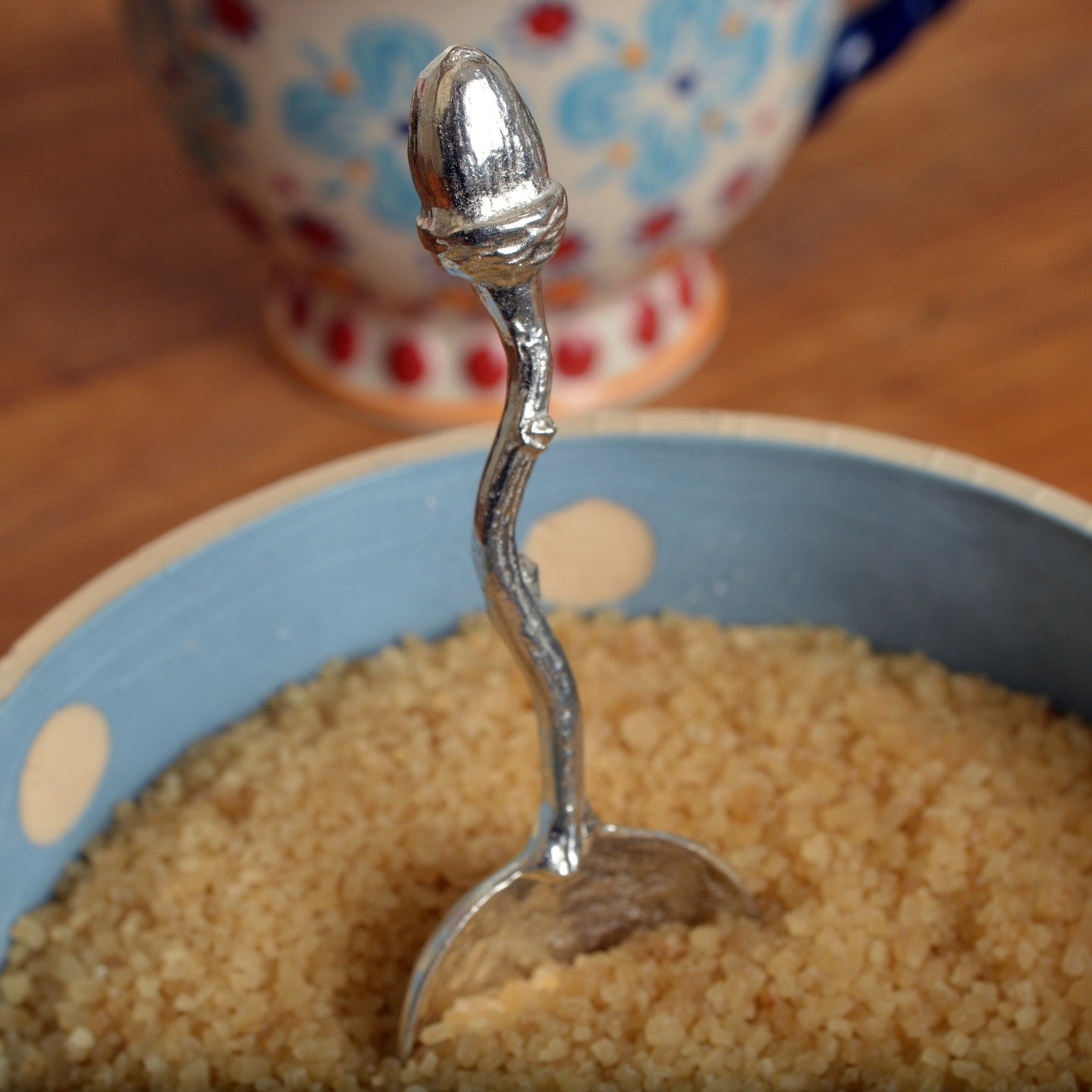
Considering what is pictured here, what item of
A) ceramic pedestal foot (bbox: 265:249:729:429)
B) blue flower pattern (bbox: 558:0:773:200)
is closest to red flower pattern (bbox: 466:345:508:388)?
ceramic pedestal foot (bbox: 265:249:729:429)

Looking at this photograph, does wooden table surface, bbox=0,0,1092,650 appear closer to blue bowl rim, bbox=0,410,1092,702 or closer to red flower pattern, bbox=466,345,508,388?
red flower pattern, bbox=466,345,508,388

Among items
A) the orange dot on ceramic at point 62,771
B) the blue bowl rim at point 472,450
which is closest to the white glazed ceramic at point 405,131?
the blue bowl rim at point 472,450

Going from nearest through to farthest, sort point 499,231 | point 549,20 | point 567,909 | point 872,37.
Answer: point 499,231 → point 567,909 → point 549,20 → point 872,37

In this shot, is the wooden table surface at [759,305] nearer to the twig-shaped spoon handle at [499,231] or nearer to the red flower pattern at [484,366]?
the red flower pattern at [484,366]

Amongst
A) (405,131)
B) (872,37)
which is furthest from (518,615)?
(872,37)

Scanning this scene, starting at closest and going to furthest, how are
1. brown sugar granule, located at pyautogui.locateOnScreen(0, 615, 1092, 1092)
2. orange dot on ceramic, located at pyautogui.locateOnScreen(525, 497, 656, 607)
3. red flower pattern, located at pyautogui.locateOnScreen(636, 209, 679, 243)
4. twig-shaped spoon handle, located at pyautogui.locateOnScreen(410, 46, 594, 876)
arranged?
1. twig-shaped spoon handle, located at pyautogui.locateOnScreen(410, 46, 594, 876)
2. brown sugar granule, located at pyautogui.locateOnScreen(0, 615, 1092, 1092)
3. orange dot on ceramic, located at pyautogui.locateOnScreen(525, 497, 656, 607)
4. red flower pattern, located at pyautogui.locateOnScreen(636, 209, 679, 243)

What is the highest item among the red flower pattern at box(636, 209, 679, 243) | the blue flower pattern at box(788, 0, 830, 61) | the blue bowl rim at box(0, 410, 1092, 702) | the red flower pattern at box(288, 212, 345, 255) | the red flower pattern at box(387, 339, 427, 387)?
the blue flower pattern at box(788, 0, 830, 61)

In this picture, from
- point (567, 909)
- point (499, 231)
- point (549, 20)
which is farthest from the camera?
point (549, 20)

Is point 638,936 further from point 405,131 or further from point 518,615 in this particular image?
point 405,131

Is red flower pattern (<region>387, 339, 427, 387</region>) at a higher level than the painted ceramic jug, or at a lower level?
lower
